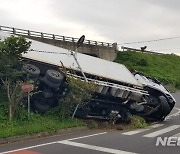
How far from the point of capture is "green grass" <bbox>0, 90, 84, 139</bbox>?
42.7 feet

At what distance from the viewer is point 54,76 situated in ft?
53.2

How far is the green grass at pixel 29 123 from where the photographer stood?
13012 mm

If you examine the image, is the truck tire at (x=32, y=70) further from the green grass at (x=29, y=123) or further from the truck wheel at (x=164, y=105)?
the truck wheel at (x=164, y=105)

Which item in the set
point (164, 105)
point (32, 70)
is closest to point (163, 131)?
point (164, 105)

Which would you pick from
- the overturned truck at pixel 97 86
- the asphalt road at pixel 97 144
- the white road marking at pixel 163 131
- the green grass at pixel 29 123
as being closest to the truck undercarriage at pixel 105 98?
the overturned truck at pixel 97 86

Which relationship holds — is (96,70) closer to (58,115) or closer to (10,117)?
(58,115)

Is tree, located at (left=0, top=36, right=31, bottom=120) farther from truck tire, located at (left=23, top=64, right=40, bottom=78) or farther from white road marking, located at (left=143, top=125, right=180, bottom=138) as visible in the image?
white road marking, located at (left=143, top=125, right=180, bottom=138)

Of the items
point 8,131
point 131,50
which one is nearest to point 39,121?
point 8,131

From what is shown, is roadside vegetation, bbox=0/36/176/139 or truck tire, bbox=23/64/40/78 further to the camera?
truck tire, bbox=23/64/40/78

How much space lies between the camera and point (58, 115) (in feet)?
52.8

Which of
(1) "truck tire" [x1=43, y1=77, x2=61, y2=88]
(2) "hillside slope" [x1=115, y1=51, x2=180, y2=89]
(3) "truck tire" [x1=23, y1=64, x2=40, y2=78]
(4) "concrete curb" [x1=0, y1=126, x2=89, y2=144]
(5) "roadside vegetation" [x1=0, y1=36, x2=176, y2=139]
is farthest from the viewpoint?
(2) "hillside slope" [x1=115, y1=51, x2=180, y2=89]

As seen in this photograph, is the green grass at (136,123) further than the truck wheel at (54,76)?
Yes

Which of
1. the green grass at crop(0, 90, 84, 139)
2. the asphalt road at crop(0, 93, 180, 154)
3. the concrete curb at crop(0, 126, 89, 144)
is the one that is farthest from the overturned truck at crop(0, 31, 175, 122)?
the asphalt road at crop(0, 93, 180, 154)

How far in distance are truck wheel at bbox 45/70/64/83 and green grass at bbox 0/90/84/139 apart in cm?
154
